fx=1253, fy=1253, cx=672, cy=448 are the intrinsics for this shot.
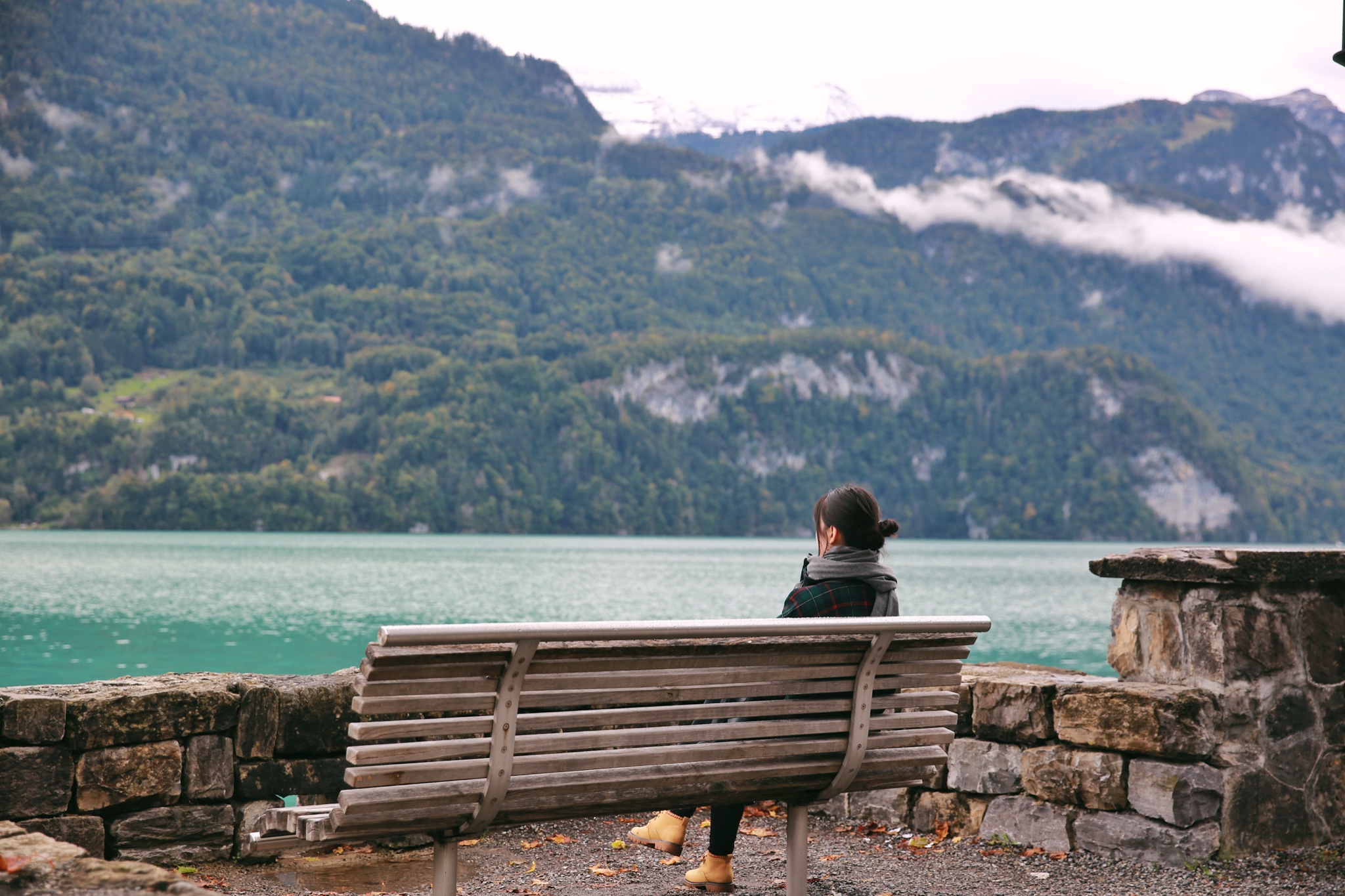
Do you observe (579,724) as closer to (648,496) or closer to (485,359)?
(648,496)

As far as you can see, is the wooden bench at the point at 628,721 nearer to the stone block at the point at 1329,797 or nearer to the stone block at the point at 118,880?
the stone block at the point at 118,880

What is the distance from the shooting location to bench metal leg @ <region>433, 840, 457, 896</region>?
3.19 metres

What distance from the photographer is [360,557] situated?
7938 centimetres

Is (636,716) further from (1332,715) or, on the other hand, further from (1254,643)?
(1332,715)

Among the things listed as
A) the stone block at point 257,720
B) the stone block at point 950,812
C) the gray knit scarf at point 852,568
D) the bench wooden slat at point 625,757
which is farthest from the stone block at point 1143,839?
the stone block at point 257,720

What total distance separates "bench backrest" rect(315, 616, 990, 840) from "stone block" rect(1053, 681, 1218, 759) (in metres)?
0.99

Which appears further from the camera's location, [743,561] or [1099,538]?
[1099,538]

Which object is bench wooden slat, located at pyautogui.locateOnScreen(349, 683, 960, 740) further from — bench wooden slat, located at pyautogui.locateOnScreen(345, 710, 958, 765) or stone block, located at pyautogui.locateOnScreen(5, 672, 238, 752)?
stone block, located at pyautogui.locateOnScreen(5, 672, 238, 752)

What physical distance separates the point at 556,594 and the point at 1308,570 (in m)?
46.1

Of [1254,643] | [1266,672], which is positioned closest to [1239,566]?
[1254,643]

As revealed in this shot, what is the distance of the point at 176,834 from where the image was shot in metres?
4.32

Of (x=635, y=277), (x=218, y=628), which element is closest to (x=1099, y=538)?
(x=635, y=277)

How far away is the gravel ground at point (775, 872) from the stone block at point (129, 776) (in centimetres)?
33

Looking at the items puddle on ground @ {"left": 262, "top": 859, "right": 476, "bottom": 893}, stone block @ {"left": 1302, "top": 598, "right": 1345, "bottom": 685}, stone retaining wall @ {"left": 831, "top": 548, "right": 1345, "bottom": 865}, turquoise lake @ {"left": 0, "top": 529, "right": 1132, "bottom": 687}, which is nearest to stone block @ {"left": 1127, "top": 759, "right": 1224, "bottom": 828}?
stone retaining wall @ {"left": 831, "top": 548, "right": 1345, "bottom": 865}
